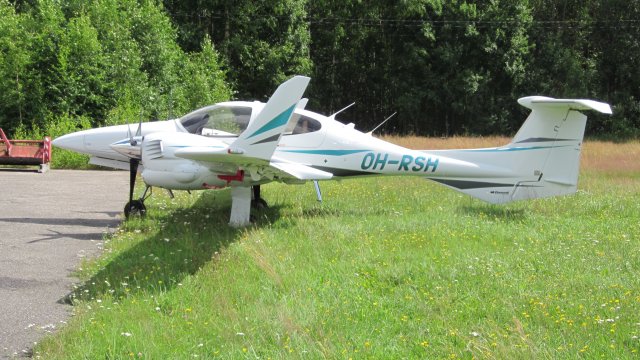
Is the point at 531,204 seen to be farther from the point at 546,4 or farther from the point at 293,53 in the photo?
the point at 546,4

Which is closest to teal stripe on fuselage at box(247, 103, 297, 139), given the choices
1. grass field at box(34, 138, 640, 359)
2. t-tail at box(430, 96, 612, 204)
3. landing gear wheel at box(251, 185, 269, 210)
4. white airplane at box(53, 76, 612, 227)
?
grass field at box(34, 138, 640, 359)

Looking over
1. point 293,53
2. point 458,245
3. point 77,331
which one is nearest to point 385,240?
point 458,245

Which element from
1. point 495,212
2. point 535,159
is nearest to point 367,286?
point 495,212

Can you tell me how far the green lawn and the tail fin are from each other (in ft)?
4.22

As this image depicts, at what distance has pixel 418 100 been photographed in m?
43.8

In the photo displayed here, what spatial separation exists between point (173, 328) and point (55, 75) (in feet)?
63.8

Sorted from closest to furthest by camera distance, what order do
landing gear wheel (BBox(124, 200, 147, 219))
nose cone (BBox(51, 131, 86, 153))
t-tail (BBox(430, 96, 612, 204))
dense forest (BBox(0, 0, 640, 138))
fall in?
1. t-tail (BBox(430, 96, 612, 204))
2. landing gear wheel (BBox(124, 200, 147, 219))
3. nose cone (BBox(51, 131, 86, 153))
4. dense forest (BBox(0, 0, 640, 138))

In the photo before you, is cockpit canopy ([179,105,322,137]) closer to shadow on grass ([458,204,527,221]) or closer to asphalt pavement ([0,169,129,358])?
asphalt pavement ([0,169,129,358])

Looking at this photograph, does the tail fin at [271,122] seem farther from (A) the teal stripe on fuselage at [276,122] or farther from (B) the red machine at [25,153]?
(B) the red machine at [25,153]

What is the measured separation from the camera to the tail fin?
30.0 ft

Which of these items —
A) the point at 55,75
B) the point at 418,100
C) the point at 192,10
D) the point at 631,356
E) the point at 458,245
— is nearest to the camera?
the point at 631,356

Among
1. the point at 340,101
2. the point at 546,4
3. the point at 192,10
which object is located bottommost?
the point at 340,101

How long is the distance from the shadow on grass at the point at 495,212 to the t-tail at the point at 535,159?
0.20 m

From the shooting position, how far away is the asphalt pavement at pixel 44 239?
6.85 metres
